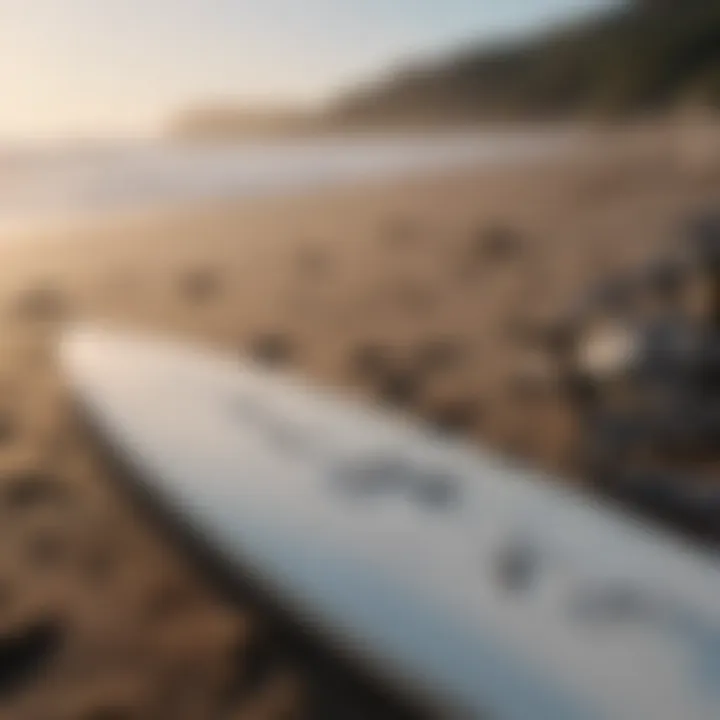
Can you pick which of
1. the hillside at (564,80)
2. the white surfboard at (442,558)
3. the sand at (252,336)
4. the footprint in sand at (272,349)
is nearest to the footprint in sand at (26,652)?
the sand at (252,336)

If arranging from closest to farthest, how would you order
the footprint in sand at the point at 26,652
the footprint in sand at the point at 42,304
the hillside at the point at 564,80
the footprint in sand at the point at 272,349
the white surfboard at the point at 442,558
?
the white surfboard at the point at 442,558 < the footprint in sand at the point at 26,652 < the footprint in sand at the point at 272,349 < the footprint in sand at the point at 42,304 < the hillside at the point at 564,80

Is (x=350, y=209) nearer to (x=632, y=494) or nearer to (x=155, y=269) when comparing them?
(x=155, y=269)

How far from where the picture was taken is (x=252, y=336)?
3.20m

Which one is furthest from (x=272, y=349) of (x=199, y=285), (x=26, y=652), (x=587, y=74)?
(x=587, y=74)

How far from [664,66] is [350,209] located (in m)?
5.57

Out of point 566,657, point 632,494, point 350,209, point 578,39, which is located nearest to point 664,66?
point 578,39

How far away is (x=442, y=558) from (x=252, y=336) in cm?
165

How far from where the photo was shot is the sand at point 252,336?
168 cm

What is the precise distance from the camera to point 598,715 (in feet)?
4.22

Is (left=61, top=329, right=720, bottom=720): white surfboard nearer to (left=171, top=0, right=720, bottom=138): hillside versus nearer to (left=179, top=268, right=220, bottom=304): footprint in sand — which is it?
(left=179, top=268, right=220, bottom=304): footprint in sand

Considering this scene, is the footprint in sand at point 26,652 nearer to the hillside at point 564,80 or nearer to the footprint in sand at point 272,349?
the footprint in sand at point 272,349

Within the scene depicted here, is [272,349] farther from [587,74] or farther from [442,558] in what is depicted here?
[587,74]

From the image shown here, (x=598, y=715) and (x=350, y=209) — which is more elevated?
(x=598, y=715)

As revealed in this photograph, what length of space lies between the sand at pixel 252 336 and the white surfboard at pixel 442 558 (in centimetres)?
11
